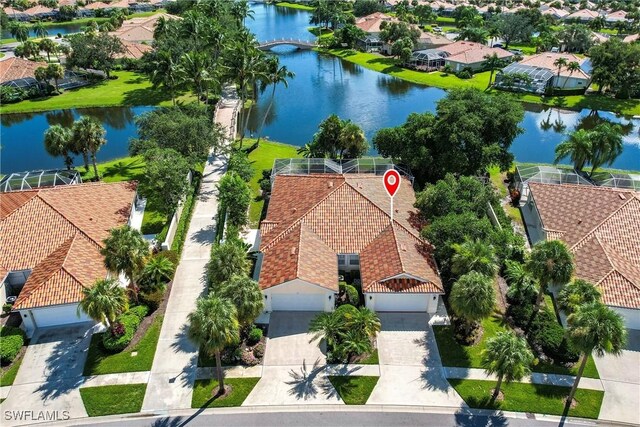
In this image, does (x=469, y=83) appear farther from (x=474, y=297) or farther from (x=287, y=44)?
(x=474, y=297)

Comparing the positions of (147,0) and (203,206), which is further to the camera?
(147,0)

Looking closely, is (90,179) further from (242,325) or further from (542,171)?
(542,171)

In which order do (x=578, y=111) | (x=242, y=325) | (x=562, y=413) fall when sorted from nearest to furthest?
(x=562, y=413)
(x=242, y=325)
(x=578, y=111)

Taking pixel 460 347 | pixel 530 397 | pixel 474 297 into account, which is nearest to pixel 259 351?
pixel 460 347

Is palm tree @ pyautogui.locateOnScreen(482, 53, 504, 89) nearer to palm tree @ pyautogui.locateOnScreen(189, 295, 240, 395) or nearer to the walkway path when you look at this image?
the walkway path

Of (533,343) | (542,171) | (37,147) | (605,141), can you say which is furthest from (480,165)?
(37,147)

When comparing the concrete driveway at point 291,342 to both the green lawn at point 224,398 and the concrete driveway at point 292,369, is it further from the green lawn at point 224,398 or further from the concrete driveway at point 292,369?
the green lawn at point 224,398

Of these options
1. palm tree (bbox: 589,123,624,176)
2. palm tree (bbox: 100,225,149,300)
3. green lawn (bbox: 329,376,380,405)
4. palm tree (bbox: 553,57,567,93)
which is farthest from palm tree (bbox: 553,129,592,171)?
palm tree (bbox: 100,225,149,300)

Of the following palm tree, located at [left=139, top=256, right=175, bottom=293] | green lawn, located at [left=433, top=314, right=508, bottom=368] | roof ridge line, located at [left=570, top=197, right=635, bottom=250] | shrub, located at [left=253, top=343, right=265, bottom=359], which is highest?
roof ridge line, located at [left=570, top=197, right=635, bottom=250]
